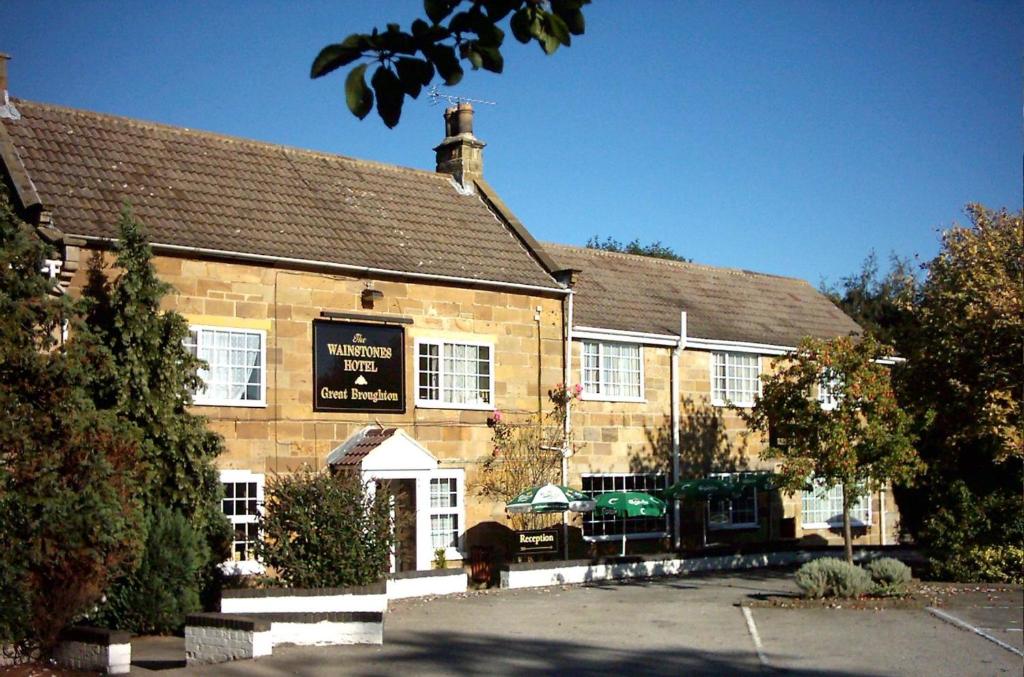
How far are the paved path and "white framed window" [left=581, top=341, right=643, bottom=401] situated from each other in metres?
6.87

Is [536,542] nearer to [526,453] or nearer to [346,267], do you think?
[526,453]

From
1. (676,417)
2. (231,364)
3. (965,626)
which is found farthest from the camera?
(676,417)

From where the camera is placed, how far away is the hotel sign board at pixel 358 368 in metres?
23.8

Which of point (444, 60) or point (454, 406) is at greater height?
point (444, 60)

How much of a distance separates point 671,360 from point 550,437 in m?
4.49

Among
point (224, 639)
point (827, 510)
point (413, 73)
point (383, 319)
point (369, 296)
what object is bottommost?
point (224, 639)

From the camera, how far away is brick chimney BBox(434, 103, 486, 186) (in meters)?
30.0

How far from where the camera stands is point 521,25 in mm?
5574

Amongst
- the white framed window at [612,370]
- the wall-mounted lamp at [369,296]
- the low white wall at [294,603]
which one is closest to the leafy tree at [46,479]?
the low white wall at [294,603]

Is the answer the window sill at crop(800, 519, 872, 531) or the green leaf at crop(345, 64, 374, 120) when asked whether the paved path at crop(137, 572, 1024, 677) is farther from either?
the window sill at crop(800, 519, 872, 531)

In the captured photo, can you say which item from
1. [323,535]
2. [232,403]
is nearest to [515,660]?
[323,535]

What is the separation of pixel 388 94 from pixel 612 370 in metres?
24.0

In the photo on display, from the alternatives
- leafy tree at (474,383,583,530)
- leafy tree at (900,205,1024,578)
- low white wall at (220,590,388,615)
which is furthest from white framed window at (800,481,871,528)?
low white wall at (220,590,388,615)

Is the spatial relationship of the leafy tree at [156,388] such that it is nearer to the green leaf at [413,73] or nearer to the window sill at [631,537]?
the window sill at [631,537]
